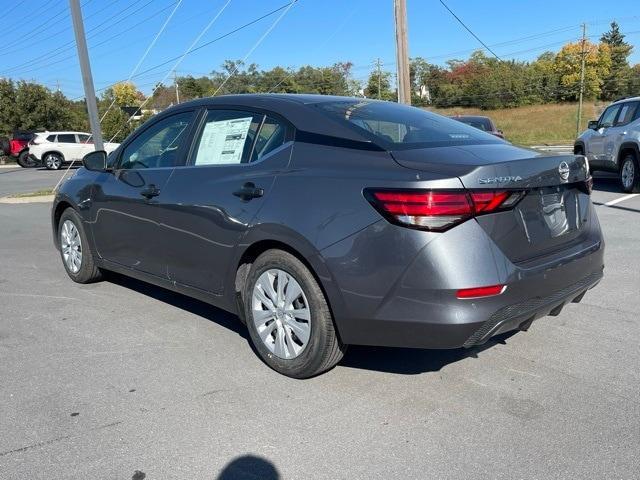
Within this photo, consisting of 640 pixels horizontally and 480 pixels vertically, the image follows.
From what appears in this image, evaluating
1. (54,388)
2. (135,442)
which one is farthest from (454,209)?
(54,388)

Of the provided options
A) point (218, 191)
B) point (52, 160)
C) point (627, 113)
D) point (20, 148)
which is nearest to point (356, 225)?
point (218, 191)

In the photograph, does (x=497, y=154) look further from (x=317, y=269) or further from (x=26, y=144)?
(x=26, y=144)

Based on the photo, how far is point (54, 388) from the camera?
351cm

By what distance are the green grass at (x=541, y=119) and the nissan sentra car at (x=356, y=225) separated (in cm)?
4855

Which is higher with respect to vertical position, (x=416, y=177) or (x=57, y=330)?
(x=416, y=177)

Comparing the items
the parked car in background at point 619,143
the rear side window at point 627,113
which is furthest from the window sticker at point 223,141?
the rear side window at point 627,113

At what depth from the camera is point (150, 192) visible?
4438mm

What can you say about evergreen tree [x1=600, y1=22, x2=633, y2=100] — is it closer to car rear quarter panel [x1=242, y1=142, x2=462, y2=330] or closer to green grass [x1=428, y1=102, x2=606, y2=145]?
green grass [x1=428, y1=102, x2=606, y2=145]

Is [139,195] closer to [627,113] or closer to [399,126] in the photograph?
[399,126]

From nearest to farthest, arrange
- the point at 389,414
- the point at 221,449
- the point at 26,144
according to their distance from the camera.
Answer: the point at 221,449 → the point at 389,414 → the point at 26,144

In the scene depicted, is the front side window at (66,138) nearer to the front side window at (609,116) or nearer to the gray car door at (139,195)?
the front side window at (609,116)

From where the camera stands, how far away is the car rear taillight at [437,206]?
2.85m

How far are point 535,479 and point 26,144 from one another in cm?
3385

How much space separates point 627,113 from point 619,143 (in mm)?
670
